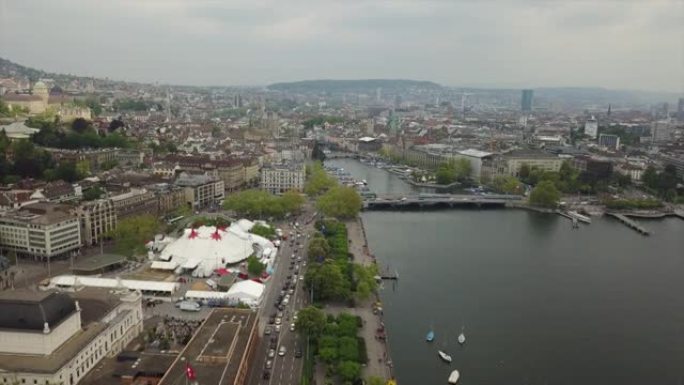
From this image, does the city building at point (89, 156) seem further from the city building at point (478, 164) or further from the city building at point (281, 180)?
the city building at point (478, 164)

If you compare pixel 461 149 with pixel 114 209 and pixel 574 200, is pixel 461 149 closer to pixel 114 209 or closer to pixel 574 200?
pixel 574 200

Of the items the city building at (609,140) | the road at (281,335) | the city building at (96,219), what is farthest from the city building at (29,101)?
the city building at (609,140)

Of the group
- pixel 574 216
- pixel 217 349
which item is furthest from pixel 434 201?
pixel 217 349

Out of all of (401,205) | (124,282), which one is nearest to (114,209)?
(124,282)

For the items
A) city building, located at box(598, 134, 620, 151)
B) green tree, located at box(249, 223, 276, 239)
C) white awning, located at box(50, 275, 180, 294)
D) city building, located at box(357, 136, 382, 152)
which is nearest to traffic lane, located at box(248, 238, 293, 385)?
green tree, located at box(249, 223, 276, 239)

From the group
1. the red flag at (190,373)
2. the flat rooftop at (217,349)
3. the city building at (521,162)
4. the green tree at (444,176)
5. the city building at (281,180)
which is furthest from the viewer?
the city building at (521,162)
